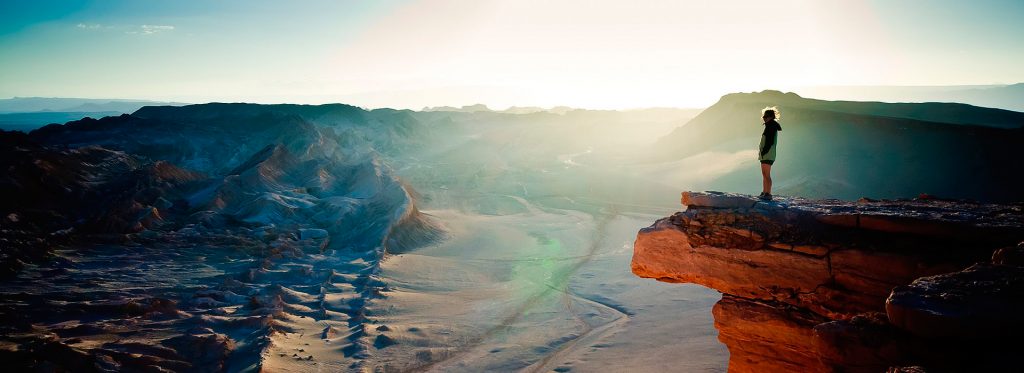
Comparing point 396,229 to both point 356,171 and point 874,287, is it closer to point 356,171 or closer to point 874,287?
point 356,171

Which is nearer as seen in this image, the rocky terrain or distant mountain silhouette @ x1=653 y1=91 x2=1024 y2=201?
the rocky terrain

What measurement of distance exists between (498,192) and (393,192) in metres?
15.9

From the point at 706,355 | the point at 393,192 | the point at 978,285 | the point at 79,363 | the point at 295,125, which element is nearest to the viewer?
the point at 978,285

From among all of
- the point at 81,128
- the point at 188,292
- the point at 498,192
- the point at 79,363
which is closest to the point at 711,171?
the point at 498,192

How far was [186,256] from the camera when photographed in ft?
71.4

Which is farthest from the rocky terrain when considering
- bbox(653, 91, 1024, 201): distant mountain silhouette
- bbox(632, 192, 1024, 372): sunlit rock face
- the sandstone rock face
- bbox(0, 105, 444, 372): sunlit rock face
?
bbox(653, 91, 1024, 201): distant mountain silhouette

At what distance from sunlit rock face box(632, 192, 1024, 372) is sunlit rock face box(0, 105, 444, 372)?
32.1 ft

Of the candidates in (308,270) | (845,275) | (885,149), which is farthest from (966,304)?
(885,149)

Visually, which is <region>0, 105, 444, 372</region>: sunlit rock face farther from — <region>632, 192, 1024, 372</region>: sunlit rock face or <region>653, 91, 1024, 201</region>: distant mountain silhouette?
<region>653, 91, 1024, 201</region>: distant mountain silhouette

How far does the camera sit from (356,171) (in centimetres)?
4088

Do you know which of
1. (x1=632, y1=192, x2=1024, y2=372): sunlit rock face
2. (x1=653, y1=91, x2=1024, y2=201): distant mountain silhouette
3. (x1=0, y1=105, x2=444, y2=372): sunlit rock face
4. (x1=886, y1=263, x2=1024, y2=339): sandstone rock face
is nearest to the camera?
(x1=886, y1=263, x2=1024, y2=339): sandstone rock face

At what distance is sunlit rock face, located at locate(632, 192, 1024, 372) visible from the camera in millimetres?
3816

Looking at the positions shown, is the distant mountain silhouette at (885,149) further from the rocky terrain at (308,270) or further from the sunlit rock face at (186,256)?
the sunlit rock face at (186,256)

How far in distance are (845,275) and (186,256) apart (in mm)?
24785
